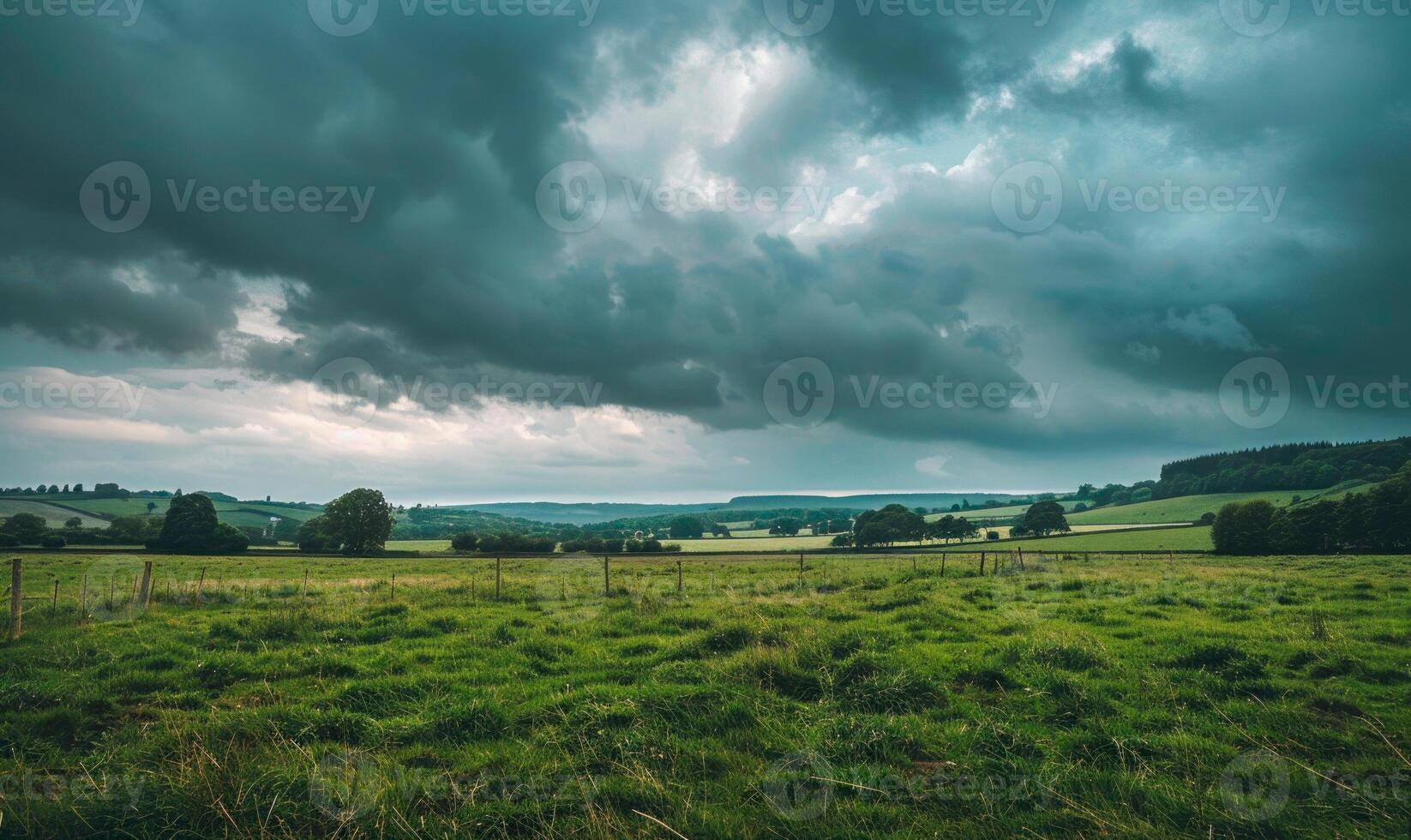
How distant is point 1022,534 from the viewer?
102000 mm

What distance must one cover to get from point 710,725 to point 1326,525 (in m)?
90.7

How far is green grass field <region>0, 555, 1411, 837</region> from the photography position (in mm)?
5676

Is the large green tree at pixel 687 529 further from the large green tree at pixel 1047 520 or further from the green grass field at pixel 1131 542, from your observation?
the large green tree at pixel 1047 520

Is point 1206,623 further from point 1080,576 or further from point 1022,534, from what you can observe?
point 1022,534

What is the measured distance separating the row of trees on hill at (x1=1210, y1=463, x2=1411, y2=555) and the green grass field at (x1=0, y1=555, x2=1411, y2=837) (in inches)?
2716

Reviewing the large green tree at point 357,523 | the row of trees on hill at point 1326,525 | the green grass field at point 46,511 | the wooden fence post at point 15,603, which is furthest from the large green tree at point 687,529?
the wooden fence post at point 15,603

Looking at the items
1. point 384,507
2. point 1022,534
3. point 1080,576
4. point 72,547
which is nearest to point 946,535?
point 1022,534

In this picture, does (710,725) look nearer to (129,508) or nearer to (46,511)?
(46,511)

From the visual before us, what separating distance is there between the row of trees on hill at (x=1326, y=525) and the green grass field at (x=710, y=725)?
6899 centimetres

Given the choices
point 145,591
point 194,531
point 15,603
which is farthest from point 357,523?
point 15,603

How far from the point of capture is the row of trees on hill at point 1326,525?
61.6 m

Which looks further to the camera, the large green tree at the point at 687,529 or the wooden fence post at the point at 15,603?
the large green tree at the point at 687,529

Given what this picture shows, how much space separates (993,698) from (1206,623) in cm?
1039

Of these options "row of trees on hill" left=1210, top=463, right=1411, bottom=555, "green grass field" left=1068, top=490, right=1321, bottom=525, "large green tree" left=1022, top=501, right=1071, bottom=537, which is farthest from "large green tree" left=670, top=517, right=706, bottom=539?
"row of trees on hill" left=1210, top=463, right=1411, bottom=555
